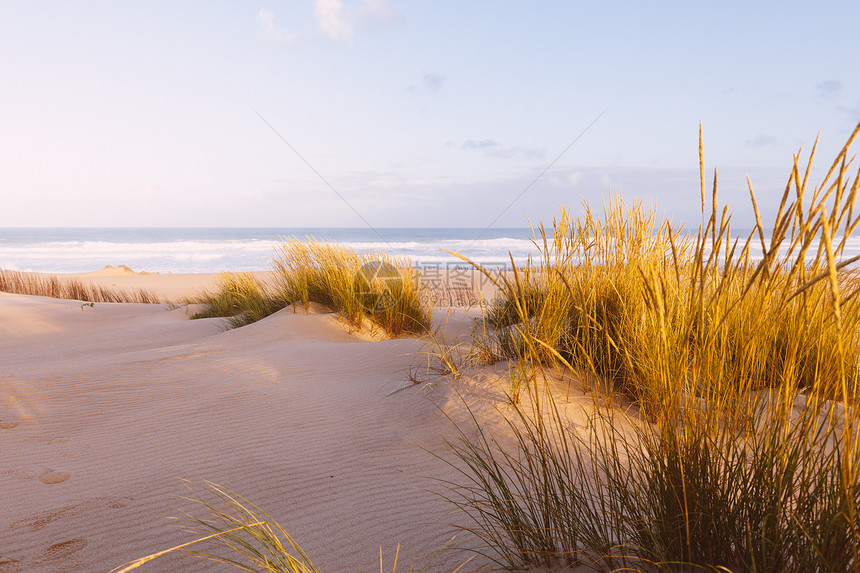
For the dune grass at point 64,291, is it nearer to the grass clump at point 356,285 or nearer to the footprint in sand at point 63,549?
the grass clump at point 356,285

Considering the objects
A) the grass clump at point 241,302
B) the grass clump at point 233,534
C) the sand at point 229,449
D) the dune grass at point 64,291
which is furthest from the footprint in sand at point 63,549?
the dune grass at point 64,291

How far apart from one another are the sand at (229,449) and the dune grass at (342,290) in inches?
53.3

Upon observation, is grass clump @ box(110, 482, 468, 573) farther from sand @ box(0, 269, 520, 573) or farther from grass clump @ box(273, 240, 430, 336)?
grass clump @ box(273, 240, 430, 336)

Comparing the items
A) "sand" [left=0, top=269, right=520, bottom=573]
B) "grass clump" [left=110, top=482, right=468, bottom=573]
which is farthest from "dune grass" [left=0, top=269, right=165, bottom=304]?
"grass clump" [left=110, top=482, right=468, bottom=573]

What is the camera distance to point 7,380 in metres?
3.74

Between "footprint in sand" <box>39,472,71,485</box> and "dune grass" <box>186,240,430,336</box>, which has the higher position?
"dune grass" <box>186,240,430,336</box>

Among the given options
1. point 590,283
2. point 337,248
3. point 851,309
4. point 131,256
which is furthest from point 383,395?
point 131,256

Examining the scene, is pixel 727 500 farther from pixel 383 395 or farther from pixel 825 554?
pixel 383 395

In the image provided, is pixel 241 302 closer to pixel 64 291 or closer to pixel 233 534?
pixel 233 534

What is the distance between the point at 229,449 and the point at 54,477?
0.83 metres

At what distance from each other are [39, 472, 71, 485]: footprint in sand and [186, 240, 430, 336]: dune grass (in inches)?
147

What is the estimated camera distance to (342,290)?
6383 mm

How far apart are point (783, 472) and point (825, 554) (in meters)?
0.18

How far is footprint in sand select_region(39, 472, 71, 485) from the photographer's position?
2452 millimetres
